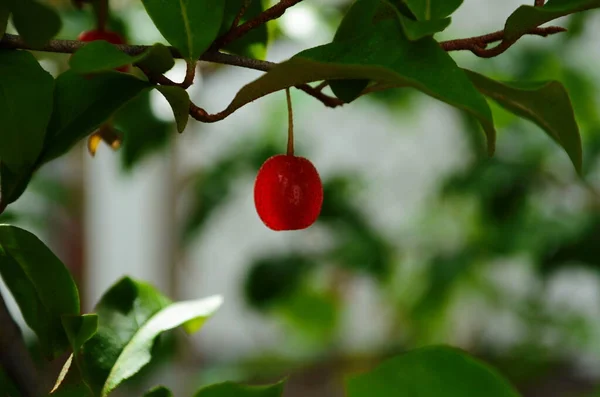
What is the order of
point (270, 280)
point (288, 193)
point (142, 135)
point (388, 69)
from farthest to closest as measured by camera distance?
point (270, 280) → point (142, 135) → point (288, 193) → point (388, 69)

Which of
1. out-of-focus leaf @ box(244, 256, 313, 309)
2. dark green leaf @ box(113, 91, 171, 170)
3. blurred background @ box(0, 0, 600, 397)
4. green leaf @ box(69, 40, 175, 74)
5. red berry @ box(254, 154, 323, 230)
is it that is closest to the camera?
green leaf @ box(69, 40, 175, 74)

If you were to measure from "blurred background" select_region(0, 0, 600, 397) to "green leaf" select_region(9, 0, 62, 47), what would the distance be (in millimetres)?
275

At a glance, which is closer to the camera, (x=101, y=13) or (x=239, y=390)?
(x=239, y=390)

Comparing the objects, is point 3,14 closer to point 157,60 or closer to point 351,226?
point 157,60

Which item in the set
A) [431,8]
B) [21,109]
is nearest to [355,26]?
[431,8]

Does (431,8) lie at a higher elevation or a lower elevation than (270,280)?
higher

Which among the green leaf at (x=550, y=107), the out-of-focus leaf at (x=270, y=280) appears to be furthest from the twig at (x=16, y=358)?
the out-of-focus leaf at (x=270, y=280)

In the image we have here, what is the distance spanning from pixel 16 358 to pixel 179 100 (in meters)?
0.14

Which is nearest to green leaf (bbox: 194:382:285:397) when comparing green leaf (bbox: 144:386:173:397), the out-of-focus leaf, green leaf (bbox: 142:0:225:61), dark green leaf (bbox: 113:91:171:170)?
green leaf (bbox: 144:386:173:397)

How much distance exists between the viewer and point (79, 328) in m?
0.35

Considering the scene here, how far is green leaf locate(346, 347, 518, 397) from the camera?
302 millimetres

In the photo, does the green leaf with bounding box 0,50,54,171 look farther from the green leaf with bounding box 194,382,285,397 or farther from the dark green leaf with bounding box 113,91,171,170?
the dark green leaf with bounding box 113,91,171,170

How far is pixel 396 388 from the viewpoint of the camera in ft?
0.99

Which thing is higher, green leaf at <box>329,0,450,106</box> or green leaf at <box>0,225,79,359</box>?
green leaf at <box>329,0,450,106</box>
